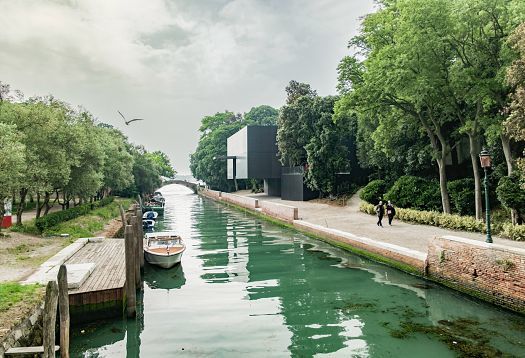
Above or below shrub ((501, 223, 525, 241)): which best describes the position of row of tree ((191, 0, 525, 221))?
above

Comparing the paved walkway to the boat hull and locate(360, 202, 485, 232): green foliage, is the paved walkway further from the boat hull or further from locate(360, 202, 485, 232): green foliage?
the boat hull

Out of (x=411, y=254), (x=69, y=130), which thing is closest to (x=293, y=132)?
(x=69, y=130)

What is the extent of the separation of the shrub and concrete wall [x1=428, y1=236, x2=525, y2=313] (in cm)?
591

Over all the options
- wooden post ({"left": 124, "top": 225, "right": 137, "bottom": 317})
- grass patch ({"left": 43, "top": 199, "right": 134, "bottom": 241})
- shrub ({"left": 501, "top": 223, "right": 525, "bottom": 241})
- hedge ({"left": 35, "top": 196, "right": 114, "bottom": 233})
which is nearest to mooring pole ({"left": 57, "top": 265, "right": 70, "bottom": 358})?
wooden post ({"left": 124, "top": 225, "right": 137, "bottom": 317})

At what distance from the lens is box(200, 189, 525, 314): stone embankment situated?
11.3 metres

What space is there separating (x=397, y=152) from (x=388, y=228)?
1200cm

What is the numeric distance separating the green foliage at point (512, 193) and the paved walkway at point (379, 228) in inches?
97.5

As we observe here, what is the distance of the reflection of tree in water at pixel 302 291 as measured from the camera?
34.3 feet

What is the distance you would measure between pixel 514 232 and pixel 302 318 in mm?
12047

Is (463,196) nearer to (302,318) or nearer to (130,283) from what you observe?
(302,318)

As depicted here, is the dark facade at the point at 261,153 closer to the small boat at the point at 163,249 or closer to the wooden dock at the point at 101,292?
the small boat at the point at 163,249

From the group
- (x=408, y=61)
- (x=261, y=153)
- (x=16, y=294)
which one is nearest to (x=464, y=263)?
(x=408, y=61)

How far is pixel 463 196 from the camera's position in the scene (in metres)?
24.2

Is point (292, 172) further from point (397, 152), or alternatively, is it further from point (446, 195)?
point (446, 195)
